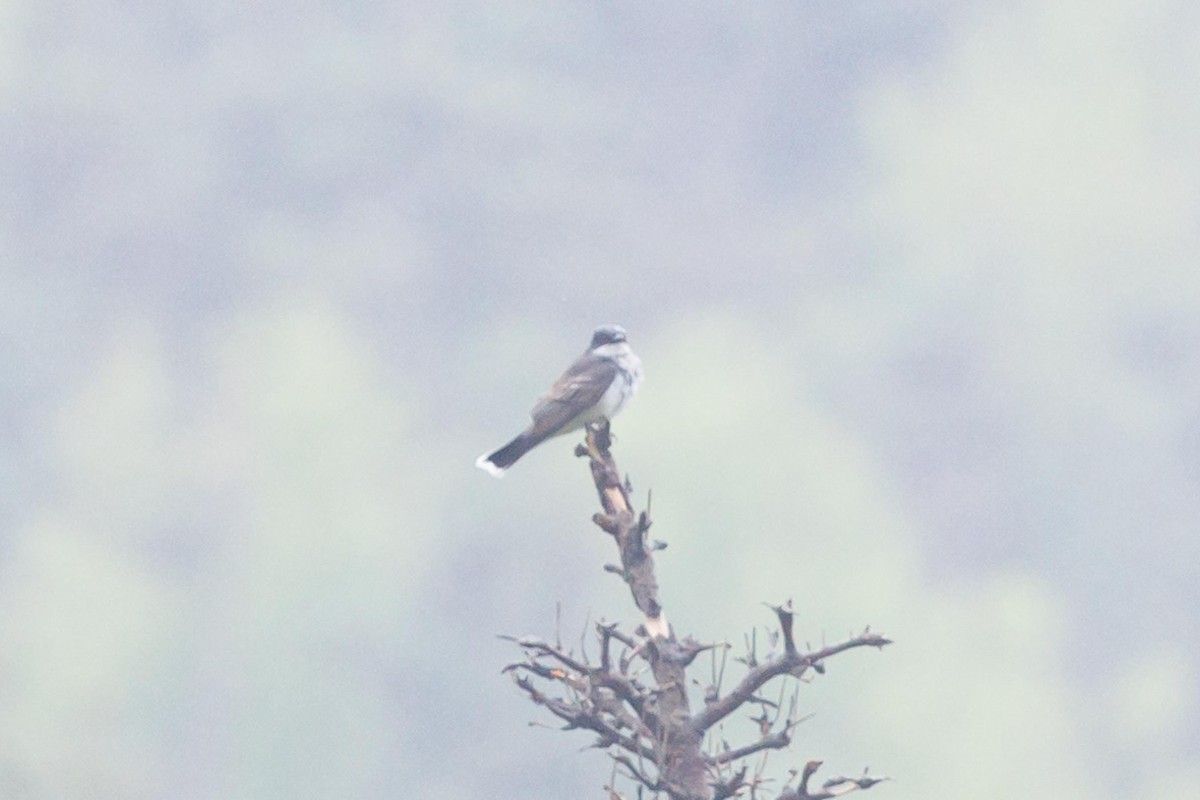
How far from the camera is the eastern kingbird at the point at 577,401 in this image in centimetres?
1861

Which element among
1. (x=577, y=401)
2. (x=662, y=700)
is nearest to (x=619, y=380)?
(x=577, y=401)

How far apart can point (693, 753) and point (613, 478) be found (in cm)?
207

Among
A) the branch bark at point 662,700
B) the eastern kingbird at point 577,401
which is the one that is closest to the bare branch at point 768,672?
the branch bark at point 662,700

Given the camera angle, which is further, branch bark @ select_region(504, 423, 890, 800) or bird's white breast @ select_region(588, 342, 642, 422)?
bird's white breast @ select_region(588, 342, 642, 422)

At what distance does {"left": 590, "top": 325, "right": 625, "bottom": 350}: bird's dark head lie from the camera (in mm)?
20055

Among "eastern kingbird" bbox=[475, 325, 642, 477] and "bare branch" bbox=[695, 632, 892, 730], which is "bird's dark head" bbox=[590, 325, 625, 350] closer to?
"eastern kingbird" bbox=[475, 325, 642, 477]

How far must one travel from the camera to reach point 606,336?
20.1m

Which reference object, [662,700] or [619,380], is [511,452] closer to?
[619,380]

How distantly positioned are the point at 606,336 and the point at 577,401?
5.43 ft

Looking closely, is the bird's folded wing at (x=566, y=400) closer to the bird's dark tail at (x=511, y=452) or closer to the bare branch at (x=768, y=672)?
the bird's dark tail at (x=511, y=452)

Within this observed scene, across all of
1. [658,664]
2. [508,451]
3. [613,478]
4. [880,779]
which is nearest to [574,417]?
[508,451]

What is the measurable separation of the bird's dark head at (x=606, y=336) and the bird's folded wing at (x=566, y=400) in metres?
1.11

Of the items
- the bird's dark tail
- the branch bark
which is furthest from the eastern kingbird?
the branch bark

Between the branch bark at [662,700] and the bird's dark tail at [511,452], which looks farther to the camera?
the bird's dark tail at [511,452]
